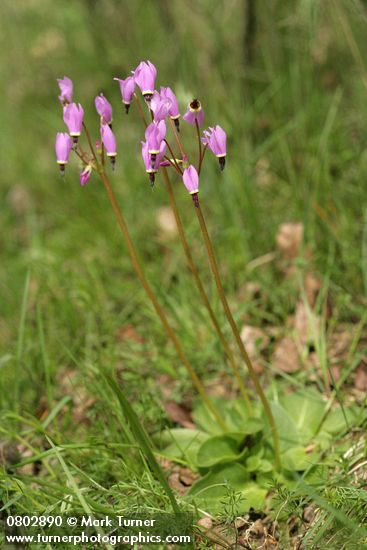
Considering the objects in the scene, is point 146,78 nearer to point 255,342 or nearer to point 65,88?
point 65,88

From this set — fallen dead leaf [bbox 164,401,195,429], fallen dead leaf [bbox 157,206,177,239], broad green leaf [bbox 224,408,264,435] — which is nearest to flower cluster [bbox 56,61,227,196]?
broad green leaf [bbox 224,408,264,435]

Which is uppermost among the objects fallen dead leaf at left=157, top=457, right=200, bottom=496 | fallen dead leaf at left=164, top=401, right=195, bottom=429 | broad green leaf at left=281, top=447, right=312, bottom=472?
fallen dead leaf at left=164, top=401, right=195, bottom=429

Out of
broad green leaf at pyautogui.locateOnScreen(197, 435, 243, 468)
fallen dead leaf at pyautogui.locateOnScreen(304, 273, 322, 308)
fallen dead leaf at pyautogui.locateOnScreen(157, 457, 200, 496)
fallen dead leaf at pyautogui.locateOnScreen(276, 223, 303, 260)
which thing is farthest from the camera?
fallen dead leaf at pyautogui.locateOnScreen(276, 223, 303, 260)

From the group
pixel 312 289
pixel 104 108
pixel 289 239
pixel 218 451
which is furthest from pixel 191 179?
pixel 289 239

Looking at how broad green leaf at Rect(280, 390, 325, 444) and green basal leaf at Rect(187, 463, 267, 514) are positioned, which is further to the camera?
broad green leaf at Rect(280, 390, 325, 444)

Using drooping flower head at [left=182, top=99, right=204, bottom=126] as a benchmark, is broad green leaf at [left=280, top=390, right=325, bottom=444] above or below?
below

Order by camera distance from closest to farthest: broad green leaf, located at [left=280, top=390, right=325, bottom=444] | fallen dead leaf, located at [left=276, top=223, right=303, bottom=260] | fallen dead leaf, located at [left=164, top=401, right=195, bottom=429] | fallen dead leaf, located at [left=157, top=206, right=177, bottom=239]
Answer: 1. broad green leaf, located at [left=280, top=390, right=325, bottom=444]
2. fallen dead leaf, located at [left=164, top=401, right=195, bottom=429]
3. fallen dead leaf, located at [left=276, top=223, right=303, bottom=260]
4. fallen dead leaf, located at [left=157, top=206, right=177, bottom=239]

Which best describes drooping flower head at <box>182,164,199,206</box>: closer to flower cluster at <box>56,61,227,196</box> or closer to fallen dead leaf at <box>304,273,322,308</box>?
flower cluster at <box>56,61,227,196</box>

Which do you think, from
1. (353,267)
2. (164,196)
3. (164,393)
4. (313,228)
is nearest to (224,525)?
(164,393)
